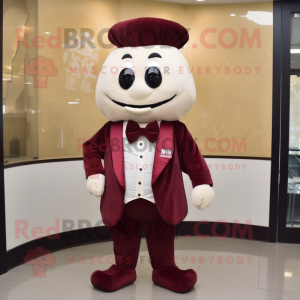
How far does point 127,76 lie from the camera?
89.4 inches

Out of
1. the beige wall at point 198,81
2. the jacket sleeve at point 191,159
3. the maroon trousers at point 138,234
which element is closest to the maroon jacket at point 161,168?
the jacket sleeve at point 191,159

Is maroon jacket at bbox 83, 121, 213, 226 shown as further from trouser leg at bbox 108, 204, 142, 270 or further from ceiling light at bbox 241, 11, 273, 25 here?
ceiling light at bbox 241, 11, 273, 25

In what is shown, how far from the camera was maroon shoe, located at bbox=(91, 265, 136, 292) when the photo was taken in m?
2.39

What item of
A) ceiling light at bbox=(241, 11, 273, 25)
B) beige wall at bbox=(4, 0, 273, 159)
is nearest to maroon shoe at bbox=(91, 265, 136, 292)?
beige wall at bbox=(4, 0, 273, 159)

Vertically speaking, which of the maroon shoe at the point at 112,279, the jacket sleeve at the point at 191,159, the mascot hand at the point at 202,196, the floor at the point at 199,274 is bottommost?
the floor at the point at 199,274

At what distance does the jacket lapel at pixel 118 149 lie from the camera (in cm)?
233

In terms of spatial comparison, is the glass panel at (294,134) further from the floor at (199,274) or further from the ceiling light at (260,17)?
the floor at (199,274)

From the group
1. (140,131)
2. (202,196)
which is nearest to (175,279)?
(202,196)

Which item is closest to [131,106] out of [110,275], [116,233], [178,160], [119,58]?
[119,58]

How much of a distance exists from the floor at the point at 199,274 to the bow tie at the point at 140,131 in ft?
3.36

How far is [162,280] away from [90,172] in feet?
2.86

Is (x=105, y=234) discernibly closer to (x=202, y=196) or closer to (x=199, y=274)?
(x=199, y=274)

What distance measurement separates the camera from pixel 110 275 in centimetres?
243

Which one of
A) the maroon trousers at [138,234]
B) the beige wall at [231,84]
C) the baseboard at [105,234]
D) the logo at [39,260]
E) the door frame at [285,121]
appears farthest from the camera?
the beige wall at [231,84]
